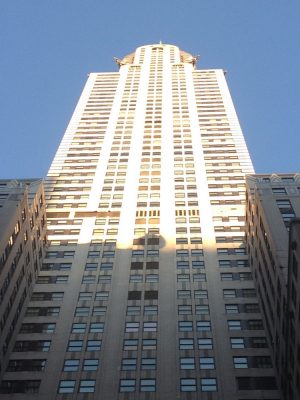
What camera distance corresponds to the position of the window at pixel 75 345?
5922cm

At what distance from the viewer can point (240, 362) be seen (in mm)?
57062

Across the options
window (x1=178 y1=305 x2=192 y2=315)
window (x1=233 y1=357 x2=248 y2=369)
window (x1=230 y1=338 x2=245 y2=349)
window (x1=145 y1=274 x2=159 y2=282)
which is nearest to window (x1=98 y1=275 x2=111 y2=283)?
window (x1=145 y1=274 x2=159 y2=282)

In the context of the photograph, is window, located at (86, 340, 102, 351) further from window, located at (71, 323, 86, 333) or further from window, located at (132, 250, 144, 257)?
window, located at (132, 250, 144, 257)

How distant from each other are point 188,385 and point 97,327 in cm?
1129

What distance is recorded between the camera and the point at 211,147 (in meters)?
103

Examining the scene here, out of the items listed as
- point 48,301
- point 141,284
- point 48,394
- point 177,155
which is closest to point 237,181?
point 177,155

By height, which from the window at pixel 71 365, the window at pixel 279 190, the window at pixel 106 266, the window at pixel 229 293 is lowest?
the window at pixel 71 365

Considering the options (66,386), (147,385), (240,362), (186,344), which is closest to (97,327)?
(66,386)

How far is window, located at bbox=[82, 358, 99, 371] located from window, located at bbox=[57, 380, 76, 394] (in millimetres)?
1822

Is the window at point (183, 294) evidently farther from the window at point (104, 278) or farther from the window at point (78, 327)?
the window at point (78, 327)

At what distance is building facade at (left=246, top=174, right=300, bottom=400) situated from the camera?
48.4 metres

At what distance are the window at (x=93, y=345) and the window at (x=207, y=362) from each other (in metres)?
9.16

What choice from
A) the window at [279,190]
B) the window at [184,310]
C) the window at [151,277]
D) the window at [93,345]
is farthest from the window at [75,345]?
the window at [279,190]

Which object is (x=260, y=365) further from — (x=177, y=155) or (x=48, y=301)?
(x=177, y=155)
